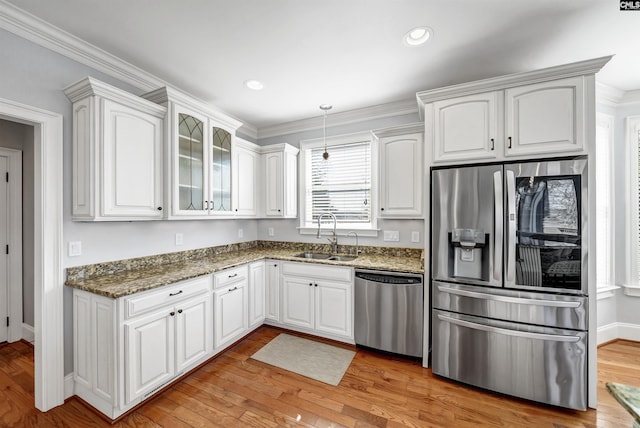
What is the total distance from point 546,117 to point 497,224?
2.84 ft

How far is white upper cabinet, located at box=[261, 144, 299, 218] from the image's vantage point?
361 centimetres

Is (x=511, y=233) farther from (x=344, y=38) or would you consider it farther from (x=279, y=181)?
(x=279, y=181)

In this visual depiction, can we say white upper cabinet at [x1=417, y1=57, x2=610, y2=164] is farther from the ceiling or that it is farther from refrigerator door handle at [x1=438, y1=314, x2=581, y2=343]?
refrigerator door handle at [x1=438, y1=314, x2=581, y2=343]

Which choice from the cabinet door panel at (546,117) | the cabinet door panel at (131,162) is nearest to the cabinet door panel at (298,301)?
the cabinet door panel at (131,162)

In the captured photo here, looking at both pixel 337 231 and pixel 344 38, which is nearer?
pixel 344 38

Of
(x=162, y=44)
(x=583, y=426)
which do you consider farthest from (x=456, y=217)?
(x=162, y=44)

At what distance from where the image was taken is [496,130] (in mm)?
2133

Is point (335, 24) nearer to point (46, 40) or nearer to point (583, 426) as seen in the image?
point (46, 40)

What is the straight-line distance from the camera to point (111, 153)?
2.01 meters

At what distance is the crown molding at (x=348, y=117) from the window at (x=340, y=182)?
0.21 meters

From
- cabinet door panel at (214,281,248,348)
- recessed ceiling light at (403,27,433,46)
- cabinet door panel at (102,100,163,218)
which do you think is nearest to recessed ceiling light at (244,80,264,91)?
cabinet door panel at (102,100,163,218)

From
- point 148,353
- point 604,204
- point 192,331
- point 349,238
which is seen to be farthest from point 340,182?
point 604,204

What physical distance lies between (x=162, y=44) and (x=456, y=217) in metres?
2.75

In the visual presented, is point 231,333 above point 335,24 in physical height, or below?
below
